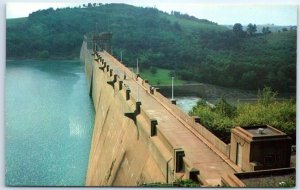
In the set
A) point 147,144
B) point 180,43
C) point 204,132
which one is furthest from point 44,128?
point 204,132

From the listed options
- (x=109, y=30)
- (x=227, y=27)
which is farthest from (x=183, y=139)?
(x=109, y=30)

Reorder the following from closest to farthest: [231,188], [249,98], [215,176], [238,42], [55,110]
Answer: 1. [231,188]
2. [215,176]
3. [238,42]
4. [249,98]
5. [55,110]

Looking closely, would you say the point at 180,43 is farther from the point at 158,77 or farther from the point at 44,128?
the point at 44,128

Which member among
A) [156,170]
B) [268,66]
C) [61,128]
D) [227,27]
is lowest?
[61,128]

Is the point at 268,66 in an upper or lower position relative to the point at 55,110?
upper

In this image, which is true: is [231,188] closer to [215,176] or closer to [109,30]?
[215,176]

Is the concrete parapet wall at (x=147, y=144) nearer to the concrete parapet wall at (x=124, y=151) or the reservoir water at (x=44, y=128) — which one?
the concrete parapet wall at (x=124, y=151)
